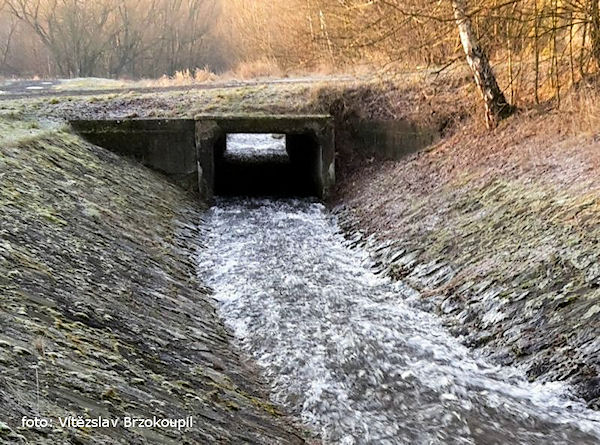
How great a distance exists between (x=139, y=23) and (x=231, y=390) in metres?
48.1

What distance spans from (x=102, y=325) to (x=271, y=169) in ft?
47.4

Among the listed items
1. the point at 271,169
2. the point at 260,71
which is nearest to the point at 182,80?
the point at 260,71

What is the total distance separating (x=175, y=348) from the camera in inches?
234

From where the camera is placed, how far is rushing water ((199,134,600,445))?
5367 millimetres

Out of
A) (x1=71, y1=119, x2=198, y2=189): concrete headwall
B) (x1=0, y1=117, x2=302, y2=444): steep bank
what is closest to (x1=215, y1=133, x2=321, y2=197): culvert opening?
(x1=71, y1=119, x2=198, y2=189): concrete headwall

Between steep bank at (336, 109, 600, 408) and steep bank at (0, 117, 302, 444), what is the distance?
2.80 m

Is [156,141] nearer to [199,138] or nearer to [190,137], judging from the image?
[190,137]

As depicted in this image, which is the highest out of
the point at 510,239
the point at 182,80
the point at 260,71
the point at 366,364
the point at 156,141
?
the point at 260,71

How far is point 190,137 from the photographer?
14992 millimetres

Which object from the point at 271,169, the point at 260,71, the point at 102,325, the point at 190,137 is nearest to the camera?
the point at 102,325

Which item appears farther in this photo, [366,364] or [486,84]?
[486,84]

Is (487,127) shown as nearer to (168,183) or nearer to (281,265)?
(281,265)

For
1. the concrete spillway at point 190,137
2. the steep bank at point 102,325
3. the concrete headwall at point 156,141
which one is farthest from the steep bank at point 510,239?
the concrete headwall at point 156,141

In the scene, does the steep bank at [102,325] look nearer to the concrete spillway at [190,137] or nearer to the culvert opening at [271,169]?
the concrete spillway at [190,137]
